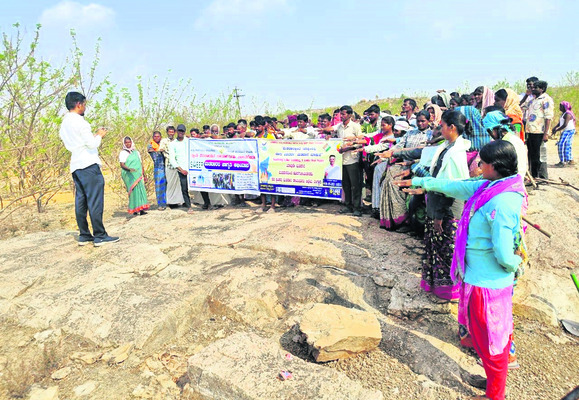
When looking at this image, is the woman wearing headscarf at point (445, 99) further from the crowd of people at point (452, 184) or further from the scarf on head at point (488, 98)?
the scarf on head at point (488, 98)

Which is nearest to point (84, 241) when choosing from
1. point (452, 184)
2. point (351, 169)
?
point (351, 169)

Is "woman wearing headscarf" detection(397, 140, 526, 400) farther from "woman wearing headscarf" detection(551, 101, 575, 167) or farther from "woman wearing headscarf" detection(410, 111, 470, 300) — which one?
"woman wearing headscarf" detection(551, 101, 575, 167)

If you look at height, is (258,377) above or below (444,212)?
below

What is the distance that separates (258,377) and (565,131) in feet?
28.8

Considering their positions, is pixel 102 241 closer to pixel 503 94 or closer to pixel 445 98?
pixel 503 94

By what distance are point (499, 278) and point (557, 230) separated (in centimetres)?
330

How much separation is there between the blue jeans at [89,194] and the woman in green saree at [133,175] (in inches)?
97.5

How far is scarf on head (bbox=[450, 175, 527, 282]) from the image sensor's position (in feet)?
7.35

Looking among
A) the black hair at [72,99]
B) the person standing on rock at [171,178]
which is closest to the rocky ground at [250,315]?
the black hair at [72,99]

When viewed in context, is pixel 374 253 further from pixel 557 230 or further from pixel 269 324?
pixel 557 230

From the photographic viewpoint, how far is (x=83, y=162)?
183 inches

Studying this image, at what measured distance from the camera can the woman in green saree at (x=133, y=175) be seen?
7.27m

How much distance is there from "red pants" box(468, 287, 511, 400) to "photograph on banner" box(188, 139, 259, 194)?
4775 millimetres

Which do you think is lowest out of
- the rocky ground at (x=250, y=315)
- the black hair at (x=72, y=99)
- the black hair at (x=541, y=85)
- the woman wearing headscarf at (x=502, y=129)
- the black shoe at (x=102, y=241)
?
the rocky ground at (x=250, y=315)
